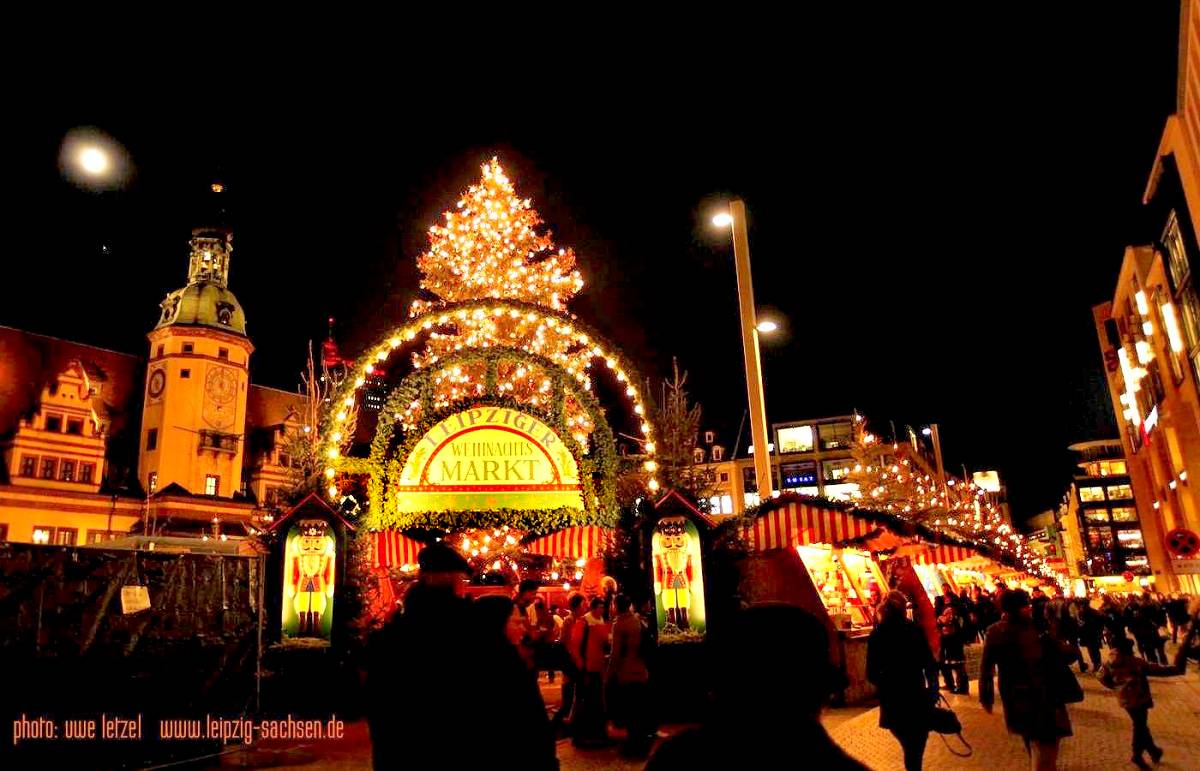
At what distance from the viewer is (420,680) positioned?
3.19 metres

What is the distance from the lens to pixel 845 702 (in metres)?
14.0

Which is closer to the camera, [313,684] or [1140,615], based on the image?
[313,684]

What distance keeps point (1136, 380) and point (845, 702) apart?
2138 inches

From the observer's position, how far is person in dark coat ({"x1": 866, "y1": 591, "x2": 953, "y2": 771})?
23.2 ft

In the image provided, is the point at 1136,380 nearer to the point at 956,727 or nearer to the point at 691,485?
the point at 691,485

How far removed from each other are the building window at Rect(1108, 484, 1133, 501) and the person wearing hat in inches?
5458

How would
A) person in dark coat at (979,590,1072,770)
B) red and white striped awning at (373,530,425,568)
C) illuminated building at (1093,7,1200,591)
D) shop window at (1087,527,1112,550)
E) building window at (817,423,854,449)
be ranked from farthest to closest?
1. shop window at (1087,527,1112,550)
2. building window at (817,423,854,449)
3. illuminated building at (1093,7,1200,591)
4. red and white striped awning at (373,530,425,568)
5. person in dark coat at (979,590,1072,770)

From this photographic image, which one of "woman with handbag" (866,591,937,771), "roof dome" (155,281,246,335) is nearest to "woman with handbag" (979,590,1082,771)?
"woman with handbag" (866,591,937,771)

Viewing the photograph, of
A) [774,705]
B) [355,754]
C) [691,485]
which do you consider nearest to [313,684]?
[355,754]

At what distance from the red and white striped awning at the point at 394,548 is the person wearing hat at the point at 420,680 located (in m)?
11.7

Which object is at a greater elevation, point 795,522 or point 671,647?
point 795,522

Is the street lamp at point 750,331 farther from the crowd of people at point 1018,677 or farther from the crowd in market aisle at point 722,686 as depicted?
the crowd in market aisle at point 722,686

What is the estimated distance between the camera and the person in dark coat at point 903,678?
7086mm

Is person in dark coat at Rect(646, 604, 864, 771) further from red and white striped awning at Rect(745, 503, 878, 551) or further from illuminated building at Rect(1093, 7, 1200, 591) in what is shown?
illuminated building at Rect(1093, 7, 1200, 591)
